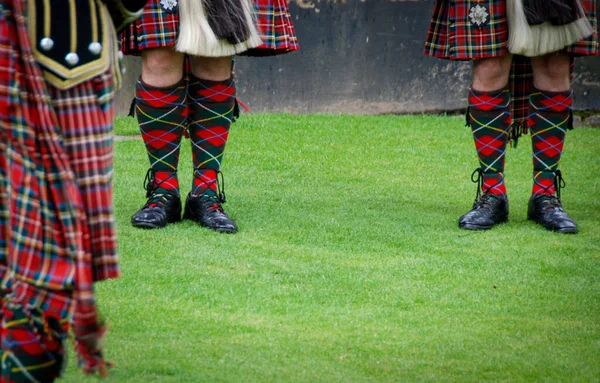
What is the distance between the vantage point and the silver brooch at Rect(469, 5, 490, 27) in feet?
10.7

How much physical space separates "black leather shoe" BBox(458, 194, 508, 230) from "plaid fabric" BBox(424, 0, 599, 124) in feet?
1.44

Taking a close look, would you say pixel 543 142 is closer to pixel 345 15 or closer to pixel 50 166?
pixel 50 166

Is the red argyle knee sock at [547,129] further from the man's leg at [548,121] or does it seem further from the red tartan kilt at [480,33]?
the red tartan kilt at [480,33]

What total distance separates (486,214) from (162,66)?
4.13 ft

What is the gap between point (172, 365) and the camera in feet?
6.46

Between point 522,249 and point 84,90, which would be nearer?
point 84,90

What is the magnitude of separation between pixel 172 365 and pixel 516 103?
2.09 metres

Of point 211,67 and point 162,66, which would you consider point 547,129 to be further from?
point 162,66

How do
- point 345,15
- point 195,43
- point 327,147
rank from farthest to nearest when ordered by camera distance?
point 345,15, point 327,147, point 195,43

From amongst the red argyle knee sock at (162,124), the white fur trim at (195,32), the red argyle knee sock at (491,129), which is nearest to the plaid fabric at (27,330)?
the white fur trim at (195,32)

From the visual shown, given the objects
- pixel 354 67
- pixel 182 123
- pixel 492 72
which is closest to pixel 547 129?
pixel 492 72

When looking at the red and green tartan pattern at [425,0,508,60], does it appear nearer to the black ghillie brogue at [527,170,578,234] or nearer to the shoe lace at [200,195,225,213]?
the black ghillie brogue at [527,170,578,234]

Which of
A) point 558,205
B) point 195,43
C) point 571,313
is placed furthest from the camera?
point 558,205

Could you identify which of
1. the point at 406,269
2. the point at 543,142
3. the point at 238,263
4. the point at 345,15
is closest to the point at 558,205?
the point at 543,142
